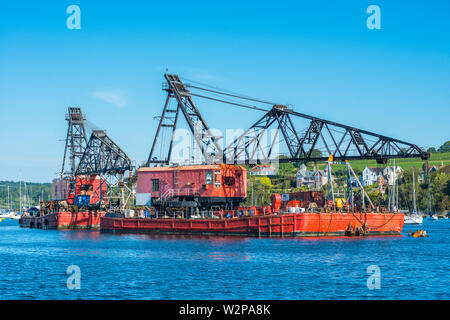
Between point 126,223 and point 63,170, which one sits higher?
point 63,170

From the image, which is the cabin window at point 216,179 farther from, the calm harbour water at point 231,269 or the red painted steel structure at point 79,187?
the red painted steel structure at point 79,187

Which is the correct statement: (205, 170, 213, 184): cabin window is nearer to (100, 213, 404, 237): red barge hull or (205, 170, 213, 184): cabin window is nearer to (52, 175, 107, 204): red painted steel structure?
(100, 213, 404, 237): red barge hull

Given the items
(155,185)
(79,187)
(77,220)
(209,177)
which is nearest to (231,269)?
(209,177)

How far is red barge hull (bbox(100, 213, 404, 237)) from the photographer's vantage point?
68.4 metres

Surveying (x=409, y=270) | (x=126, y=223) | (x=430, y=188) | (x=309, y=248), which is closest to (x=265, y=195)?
(x=430, y=188)

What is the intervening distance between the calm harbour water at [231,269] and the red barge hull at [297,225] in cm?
217

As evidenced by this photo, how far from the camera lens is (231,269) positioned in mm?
45625

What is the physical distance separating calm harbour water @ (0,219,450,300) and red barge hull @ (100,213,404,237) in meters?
2.17

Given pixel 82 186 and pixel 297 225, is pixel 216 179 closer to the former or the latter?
pixel 297 225

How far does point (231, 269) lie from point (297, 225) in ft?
78.4

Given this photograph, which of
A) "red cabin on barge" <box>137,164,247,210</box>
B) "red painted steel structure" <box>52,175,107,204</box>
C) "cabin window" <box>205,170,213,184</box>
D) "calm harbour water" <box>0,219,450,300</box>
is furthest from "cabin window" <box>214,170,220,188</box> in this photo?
"red painted steel structure" <box>52,175,107,204</box>

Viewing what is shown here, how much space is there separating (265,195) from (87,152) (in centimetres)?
7204
